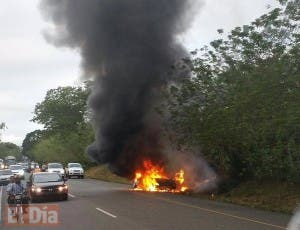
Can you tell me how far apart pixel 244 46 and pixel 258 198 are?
22.9 ft

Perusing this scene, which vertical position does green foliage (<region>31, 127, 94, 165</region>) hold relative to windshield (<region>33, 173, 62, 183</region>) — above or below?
above

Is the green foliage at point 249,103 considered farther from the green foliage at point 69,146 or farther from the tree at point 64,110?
the tree at point 64,110

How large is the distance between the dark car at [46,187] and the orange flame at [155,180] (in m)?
8.01

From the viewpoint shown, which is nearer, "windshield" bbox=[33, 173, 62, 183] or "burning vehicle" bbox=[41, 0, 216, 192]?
"windshield" bbox=[33, 173, 62, 183]

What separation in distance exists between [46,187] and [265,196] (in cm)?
1004

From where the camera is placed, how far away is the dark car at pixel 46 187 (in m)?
23.2

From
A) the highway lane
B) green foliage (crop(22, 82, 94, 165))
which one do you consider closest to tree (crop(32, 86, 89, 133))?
green foliage (crop(22, 82, 94, 165))

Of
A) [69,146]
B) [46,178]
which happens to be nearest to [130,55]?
[46,178]

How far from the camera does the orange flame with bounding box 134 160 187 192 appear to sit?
30898 mm

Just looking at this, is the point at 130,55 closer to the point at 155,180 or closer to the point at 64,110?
the point at 155,180

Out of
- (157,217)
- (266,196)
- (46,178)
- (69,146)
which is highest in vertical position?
(69,146)

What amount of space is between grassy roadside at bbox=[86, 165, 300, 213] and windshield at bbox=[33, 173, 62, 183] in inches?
291

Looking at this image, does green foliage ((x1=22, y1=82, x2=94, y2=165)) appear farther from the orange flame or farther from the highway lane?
the highway lane

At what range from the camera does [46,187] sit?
23.3m
